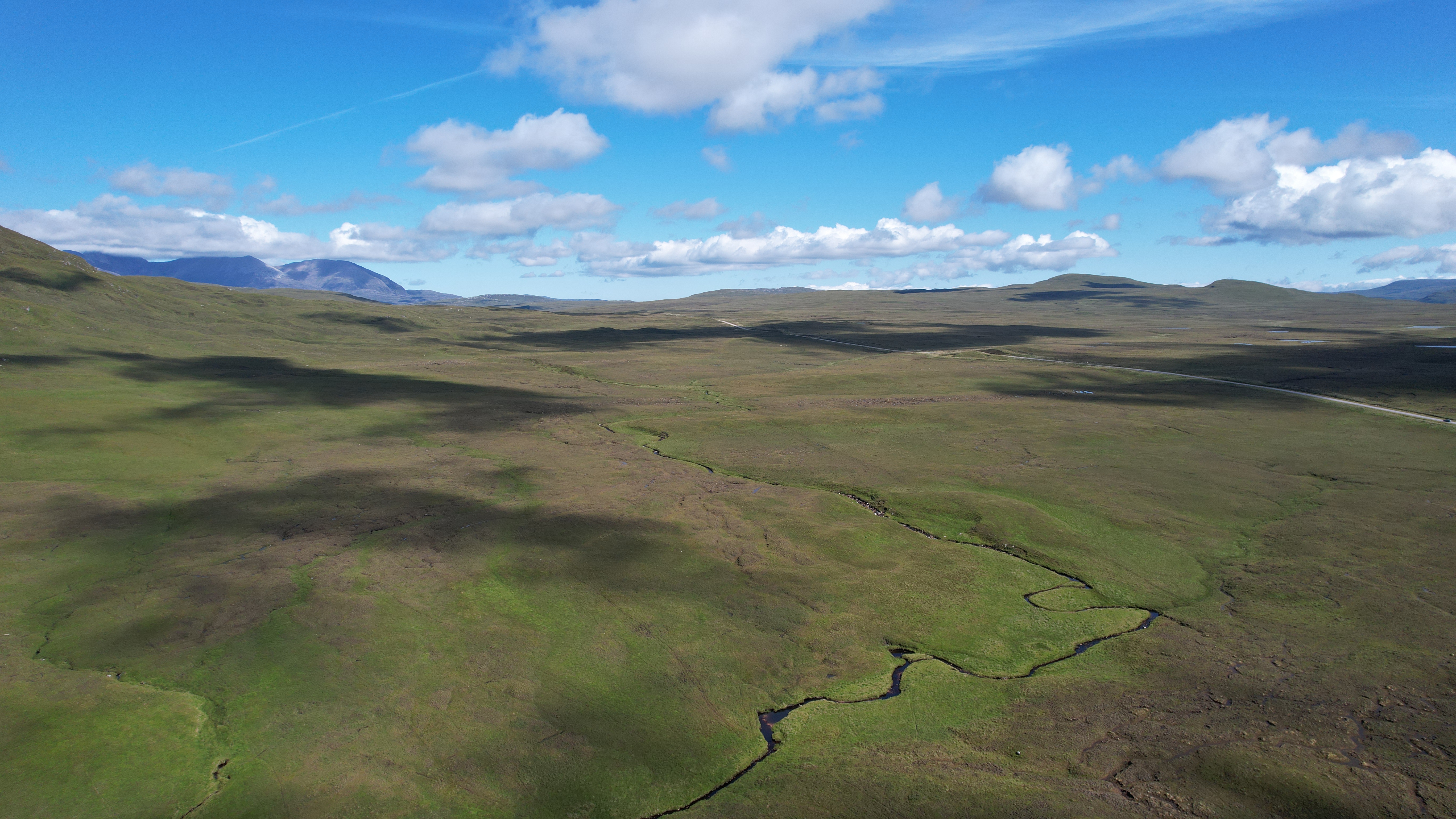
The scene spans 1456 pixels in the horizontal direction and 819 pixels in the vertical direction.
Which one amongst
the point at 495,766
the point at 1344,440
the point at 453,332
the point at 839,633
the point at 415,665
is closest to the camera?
the point at 495,766

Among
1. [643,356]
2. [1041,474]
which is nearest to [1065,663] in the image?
[1041,474]

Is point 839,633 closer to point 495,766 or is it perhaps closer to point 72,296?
point 495,766

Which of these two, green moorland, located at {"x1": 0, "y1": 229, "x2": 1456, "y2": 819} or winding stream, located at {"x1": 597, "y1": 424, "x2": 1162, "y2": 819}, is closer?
green moorland, located at {"x1": 0, "y1": 229, "x2": 1456, "y2": 819}

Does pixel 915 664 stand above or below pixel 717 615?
below

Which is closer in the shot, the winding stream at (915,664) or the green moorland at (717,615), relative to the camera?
the green moorland at (717,615)
